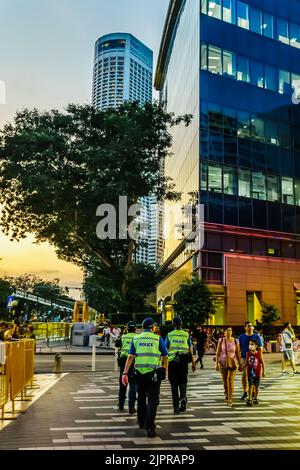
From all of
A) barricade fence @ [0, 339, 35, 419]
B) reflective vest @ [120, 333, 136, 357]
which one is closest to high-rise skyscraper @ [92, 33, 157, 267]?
barricade fence @ [0, 339, 35, 419]

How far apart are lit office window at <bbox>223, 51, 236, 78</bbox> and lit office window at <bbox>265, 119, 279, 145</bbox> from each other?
17.2 feet

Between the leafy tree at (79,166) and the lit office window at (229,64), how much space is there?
1106 cm

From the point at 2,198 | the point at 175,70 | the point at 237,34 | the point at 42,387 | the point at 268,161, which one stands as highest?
the point at 175,70

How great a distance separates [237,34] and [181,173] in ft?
47.6

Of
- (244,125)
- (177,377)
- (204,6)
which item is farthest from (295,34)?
(177,377)

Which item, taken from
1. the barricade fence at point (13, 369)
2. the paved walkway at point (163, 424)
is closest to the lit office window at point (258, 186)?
the paved walkway at point (163, 424)

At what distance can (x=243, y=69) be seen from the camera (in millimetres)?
44812

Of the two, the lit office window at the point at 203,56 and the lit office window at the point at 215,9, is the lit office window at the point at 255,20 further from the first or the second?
the lit office window at the point at 203,56

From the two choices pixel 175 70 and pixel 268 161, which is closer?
pixel 268 161

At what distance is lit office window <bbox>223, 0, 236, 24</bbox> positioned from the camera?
146 feet

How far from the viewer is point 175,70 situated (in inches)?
2422

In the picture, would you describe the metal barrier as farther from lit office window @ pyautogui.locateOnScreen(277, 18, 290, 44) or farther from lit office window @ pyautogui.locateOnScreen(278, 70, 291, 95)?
lit office window @ pyautogui.locateOnScreen(277, 18, 290, 44)

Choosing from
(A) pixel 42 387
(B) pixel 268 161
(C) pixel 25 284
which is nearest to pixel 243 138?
(B) pixel 268 161
